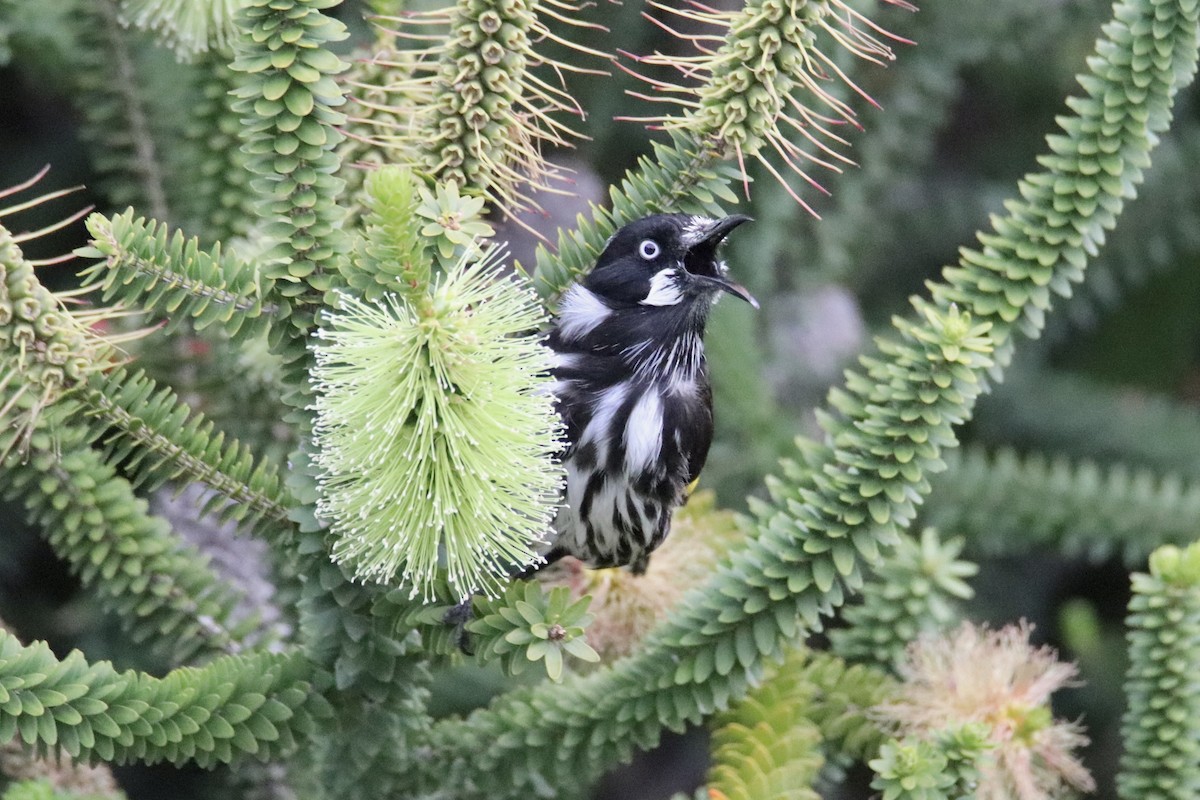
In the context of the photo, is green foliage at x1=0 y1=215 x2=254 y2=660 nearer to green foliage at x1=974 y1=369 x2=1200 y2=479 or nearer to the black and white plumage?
the black and white plumage

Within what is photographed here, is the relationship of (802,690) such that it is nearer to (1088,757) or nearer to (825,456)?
(825,456)

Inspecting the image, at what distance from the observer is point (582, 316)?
6.91 feet

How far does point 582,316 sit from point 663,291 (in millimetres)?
135

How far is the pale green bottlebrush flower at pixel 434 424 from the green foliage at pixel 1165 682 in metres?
0.87

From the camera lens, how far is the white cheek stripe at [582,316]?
81.8 inches

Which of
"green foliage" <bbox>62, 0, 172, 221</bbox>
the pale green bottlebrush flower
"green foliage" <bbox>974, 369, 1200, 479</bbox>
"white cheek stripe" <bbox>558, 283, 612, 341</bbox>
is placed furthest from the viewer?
"green foliage" <bbox>974, 369, 1200, 479</bbox>

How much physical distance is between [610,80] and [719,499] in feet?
3.16

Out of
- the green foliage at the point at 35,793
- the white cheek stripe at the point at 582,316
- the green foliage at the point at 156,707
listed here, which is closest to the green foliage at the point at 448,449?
the green foliage at the point at 156,707

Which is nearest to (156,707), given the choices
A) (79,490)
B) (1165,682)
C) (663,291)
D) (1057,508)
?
(79,490)

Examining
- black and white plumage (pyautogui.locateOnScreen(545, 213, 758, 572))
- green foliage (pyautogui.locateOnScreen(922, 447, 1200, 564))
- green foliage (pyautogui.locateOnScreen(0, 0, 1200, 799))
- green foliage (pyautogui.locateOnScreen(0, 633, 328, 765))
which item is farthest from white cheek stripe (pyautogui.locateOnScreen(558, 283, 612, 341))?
green foliage (pyautogui.locateOnScreen(922, 447, 1200, 564))

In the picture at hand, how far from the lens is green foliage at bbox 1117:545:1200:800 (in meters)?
1.74

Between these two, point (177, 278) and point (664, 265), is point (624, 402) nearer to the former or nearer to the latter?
point (664, 265)

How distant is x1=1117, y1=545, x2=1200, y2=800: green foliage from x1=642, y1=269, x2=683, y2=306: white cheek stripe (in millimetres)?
797

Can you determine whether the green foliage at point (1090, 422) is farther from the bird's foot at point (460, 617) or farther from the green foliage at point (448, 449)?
the bird's foot at point (460, 617)
